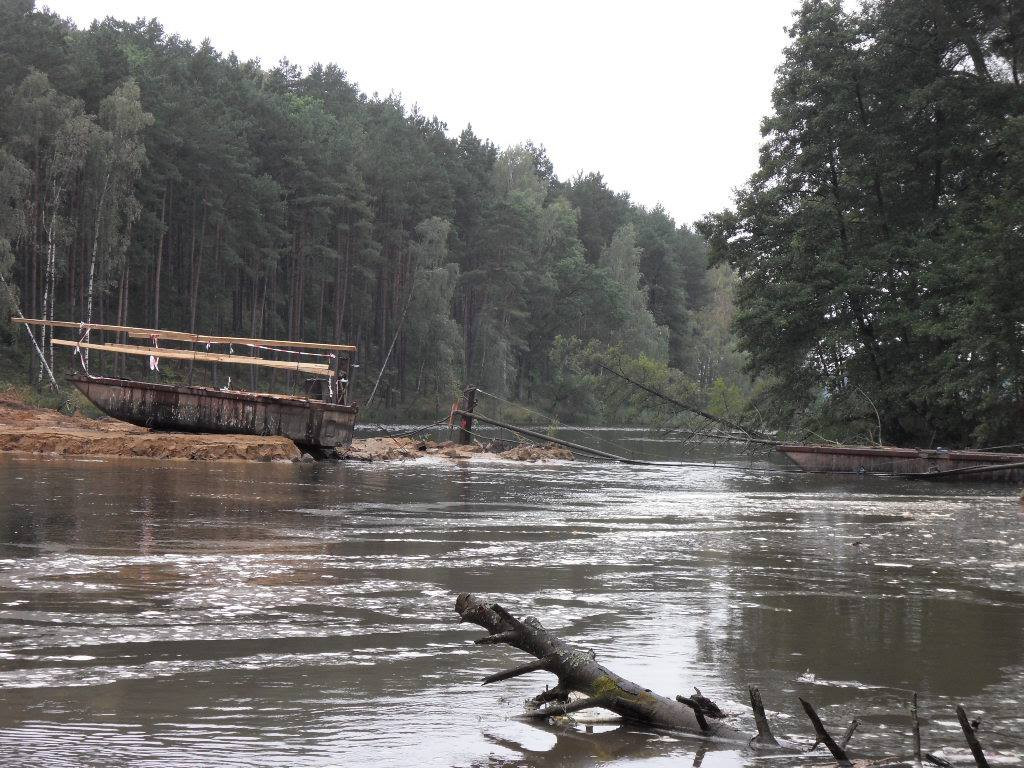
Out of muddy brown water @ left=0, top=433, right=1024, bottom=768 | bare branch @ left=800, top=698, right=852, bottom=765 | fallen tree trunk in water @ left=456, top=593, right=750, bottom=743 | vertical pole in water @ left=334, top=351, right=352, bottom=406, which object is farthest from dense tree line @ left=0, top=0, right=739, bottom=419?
bare branch @ left=800, top=698, right=852, bottom=765

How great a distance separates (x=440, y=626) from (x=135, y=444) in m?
21.8

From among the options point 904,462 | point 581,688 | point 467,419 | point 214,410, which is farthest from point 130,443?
point 581,688

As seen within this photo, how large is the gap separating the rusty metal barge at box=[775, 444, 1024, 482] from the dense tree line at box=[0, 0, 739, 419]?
1026 inches

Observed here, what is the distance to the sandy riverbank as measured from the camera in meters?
26.7

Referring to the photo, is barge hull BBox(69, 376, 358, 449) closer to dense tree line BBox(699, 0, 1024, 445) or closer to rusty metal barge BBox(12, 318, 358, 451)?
rusty metal barge BBox(12, 318, 358, 451)

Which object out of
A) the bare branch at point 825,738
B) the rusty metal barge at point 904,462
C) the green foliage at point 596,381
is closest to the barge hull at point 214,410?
the rusty metal barge at point 904,462

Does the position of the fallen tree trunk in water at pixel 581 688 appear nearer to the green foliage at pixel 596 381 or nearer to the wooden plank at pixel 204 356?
the wooden plank at pixel 204 356

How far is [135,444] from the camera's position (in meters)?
27.3

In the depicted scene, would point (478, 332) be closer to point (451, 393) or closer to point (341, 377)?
point (451, 393)

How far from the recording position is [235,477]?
22328 mm

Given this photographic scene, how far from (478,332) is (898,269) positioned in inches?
2226

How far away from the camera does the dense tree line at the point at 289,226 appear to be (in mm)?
53844

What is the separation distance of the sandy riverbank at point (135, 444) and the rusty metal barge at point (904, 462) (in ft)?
35.9

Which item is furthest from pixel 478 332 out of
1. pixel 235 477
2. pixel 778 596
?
pixel 778 596
